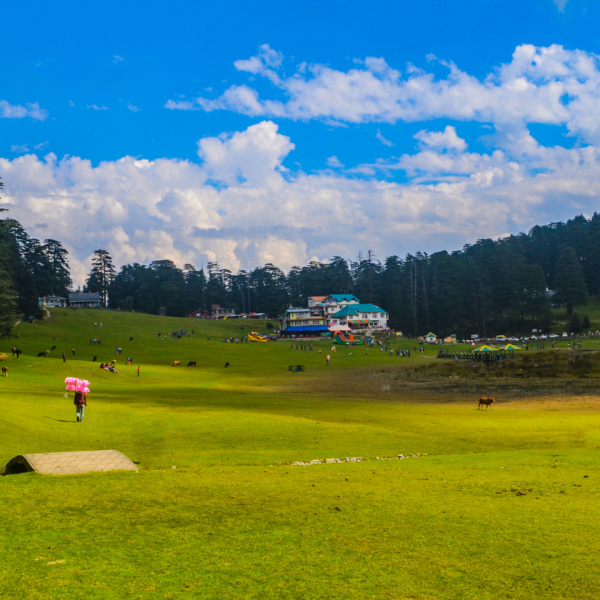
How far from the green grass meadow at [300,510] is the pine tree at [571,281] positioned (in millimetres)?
118049

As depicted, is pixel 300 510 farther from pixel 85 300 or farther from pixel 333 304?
pixel 85 300

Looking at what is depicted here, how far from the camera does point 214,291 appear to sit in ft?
640

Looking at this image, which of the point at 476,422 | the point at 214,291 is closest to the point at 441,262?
the point at 214,291

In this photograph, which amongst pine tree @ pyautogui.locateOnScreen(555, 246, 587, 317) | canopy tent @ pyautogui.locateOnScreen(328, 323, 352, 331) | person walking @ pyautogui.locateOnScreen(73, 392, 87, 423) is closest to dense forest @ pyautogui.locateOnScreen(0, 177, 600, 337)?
pine tree @ pyautogui.locateOnScreen(555, 246, 587, 317)

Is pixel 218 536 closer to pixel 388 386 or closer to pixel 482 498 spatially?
pixel 482 498

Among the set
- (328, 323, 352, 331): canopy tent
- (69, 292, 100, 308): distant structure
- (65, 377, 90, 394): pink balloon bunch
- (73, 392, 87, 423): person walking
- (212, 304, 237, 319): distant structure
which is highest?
(69, 292, 100, 308): distant structure

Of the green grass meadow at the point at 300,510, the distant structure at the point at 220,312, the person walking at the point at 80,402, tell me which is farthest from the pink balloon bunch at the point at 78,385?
the distant structure at the point at 220,312

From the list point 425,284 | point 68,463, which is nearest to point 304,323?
point 425,284

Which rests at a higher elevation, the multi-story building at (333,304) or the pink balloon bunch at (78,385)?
the multi-story building at (333,304)

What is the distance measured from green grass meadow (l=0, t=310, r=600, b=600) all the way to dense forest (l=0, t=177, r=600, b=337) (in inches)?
3649

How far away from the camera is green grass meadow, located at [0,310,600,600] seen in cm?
718

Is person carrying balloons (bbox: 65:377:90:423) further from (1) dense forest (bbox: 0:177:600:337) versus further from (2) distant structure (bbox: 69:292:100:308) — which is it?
(2) distant structure (bbox: 69:292:100:308)

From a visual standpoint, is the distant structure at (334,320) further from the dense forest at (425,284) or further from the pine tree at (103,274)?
the pine tree at (103,274)

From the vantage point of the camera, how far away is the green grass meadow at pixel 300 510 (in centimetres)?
718
